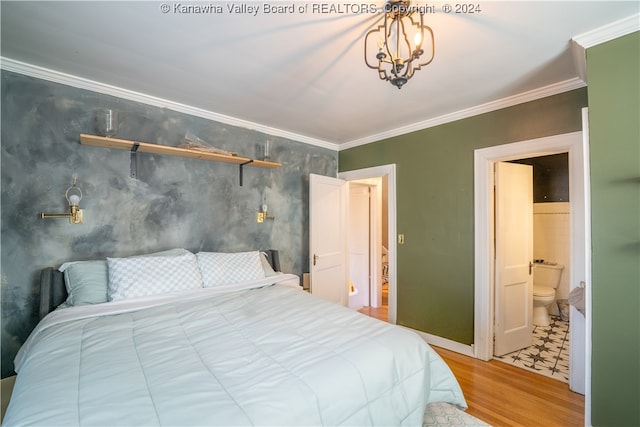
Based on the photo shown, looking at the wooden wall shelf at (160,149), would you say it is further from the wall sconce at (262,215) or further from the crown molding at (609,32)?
the crown molding at (609,32)

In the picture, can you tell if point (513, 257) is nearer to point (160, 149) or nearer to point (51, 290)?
point (160, 149)

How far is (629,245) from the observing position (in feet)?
4.90

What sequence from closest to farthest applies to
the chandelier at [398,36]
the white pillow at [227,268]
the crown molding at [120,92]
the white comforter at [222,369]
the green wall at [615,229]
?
the white comforter at [222,369] < the chandelier at [398,36] < the green wall at [615,229] < the crown molding at [120,92] < the white pillow at [227,268]

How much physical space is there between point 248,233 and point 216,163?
0.84 m

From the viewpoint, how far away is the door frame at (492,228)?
2188mm

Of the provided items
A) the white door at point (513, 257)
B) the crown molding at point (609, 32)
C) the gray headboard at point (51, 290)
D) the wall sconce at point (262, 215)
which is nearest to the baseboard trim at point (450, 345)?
the white door at point (513, 257)

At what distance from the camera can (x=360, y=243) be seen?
4594 millimetres

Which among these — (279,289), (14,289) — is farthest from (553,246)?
(14,289)

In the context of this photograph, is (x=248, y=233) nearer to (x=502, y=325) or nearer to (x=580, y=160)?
(x=502, y=325)

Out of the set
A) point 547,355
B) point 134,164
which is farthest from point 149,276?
point 547,355

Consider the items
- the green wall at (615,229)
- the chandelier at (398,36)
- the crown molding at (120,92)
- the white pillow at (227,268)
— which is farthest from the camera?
the white pillow at (227,268)

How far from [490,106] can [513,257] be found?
1.56m

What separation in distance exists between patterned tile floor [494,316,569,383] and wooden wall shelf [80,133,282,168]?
3.21 meters

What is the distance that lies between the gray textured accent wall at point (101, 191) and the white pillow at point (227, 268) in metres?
0.39
